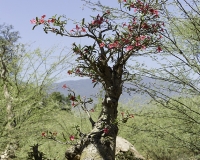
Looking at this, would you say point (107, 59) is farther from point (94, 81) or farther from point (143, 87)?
point (143, 87)

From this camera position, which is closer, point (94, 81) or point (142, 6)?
point (142, 6)

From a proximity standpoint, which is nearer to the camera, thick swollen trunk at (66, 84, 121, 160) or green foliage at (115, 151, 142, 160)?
thick swollen trunk at (66, 84, 121, 160)

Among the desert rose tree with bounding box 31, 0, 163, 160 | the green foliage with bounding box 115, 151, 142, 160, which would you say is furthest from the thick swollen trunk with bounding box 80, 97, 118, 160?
the green foliage with bounding box 115, 151, 142, 160

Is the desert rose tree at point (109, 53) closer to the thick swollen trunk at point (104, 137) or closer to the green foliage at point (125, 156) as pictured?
the thick swollen trunk at point (104, 137)

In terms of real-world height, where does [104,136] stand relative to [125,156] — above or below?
below

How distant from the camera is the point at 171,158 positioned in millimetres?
10375

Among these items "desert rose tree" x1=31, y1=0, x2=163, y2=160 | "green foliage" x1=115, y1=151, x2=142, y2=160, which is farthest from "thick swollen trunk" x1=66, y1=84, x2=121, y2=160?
"green foliage" x1=115, y1=151, x2=142, y2=160

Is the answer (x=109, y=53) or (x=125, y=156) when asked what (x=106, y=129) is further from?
(x=125, y=156)

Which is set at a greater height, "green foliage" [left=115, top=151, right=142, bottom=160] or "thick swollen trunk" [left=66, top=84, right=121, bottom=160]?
"green foliage" [left=115, top=151, right=142, bottom=160]

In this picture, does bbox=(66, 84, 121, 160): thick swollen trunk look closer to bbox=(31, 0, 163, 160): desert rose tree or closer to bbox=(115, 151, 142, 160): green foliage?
bbox=(31, 0, 163, 160): desert rose tree

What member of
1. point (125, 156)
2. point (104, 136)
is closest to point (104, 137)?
point (104, 136)

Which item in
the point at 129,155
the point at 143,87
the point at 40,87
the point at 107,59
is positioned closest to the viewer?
the point at 107,59

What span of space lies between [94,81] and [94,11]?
0.90 meters

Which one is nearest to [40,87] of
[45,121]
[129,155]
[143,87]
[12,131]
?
[45,121]
